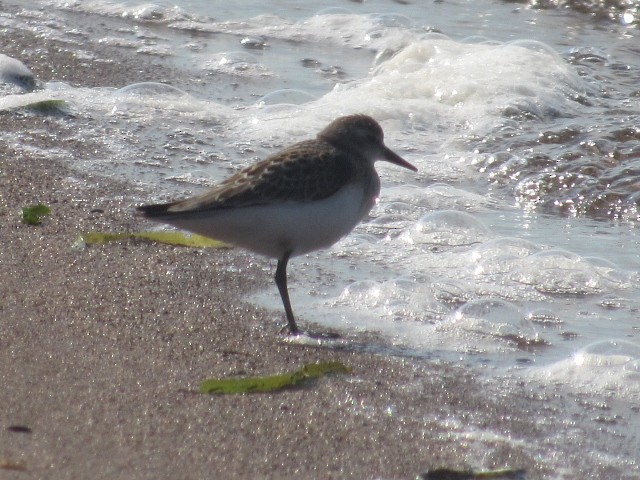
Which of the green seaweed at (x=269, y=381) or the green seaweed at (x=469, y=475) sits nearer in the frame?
the green seaweed at (x=469, y=475)

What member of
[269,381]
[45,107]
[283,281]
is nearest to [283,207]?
[283,281]

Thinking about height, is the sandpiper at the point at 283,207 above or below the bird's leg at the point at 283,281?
above

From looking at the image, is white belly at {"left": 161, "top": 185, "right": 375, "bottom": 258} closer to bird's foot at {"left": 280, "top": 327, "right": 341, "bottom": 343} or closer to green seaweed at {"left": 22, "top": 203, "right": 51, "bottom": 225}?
bird's foot at {"left": 280, "top": 327, "right": 341, "bottom": 343}

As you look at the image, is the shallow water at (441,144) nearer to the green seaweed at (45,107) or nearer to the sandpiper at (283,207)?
the green seaweed at (45,107)

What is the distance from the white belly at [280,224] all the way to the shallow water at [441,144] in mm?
314

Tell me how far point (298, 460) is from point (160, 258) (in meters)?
1.96

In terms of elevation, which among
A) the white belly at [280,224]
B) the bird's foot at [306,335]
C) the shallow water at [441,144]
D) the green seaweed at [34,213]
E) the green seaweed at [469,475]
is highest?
the white belly at [280,224]

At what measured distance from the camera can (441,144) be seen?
23.2ft

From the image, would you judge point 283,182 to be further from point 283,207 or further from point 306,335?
point 306,335

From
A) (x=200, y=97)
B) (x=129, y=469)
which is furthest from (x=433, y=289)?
(x=200, y=97)

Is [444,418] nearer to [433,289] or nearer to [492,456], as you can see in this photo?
[492,456]

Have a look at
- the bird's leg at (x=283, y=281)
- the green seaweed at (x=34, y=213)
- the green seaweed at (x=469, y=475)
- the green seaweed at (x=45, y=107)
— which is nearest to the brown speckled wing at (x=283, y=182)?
the bird's leg at (x=283, y=281)

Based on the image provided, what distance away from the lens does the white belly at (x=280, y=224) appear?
4250 millimetres

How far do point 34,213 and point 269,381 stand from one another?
6.22 ft
